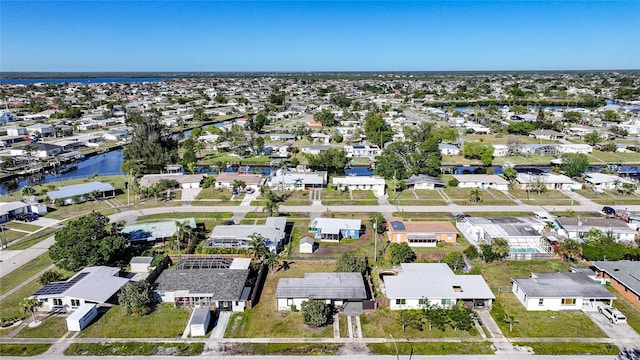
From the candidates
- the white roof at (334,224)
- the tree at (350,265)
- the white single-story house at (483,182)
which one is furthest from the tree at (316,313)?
the white single-story house at (483,182)

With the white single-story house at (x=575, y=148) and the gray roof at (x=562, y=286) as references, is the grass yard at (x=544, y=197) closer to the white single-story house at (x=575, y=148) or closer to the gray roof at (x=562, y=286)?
the gray roof at (x=562, y=286)

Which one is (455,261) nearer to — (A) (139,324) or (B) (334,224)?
(B) (334,224)

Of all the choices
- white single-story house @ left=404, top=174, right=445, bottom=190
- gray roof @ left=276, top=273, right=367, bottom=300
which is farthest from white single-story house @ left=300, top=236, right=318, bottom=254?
white single-story house @ left=404, top=174, right=445, bottom=190

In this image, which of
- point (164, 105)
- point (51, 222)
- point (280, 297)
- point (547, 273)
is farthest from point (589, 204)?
point (164, 105)

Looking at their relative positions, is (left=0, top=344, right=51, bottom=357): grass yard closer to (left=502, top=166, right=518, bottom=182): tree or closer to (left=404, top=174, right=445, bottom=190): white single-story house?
(left=404, top=174, right=445, bottom=190): white single-story house

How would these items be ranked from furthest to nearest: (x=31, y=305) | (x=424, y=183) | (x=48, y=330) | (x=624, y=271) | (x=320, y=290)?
(x=424, y=183)
(x=624, y=271)
(x=320, y=290)
(x=31, y=305)
(x=48, y=330)

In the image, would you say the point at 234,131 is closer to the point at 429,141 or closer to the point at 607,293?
the point at 429,141

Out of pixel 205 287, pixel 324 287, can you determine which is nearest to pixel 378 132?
pixel 324 287
